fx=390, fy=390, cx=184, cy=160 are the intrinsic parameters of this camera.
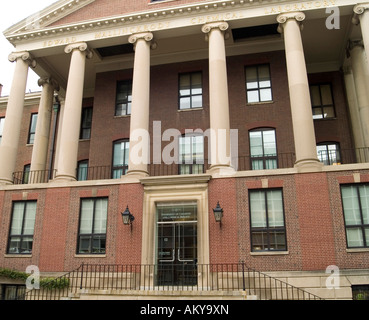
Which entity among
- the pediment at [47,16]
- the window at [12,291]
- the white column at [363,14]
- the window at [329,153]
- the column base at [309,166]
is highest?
the pediment at [47,16]

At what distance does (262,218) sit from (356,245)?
3.81 metres

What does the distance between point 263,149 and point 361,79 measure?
666cm

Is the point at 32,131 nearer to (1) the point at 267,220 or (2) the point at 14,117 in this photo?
(2) the point at 14,117

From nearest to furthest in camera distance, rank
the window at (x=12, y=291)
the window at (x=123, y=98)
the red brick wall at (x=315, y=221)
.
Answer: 1. the red brick wall at (x=315, y=221)
2. the window at (x=12, y=291)
3. the window at (x=123, y=98)

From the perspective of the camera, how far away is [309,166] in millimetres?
16641

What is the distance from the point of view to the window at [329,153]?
22.2m

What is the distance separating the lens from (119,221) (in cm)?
1775

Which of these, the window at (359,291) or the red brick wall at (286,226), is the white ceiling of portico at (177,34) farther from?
the window at (359,291)

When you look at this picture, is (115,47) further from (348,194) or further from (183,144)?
(348,194)

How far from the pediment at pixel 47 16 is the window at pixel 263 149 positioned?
1229 cm

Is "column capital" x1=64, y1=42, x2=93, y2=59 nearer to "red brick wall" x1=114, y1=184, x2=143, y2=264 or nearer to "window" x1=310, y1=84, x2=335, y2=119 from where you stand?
"red brick wall" x1=114, y1=184, x2=143, y2=264

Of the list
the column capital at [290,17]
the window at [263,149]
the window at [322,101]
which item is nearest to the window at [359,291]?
the window at [263,149]

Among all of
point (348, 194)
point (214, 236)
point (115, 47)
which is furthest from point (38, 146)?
point (348, 194)

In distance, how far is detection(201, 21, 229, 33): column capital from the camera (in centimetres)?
2000
